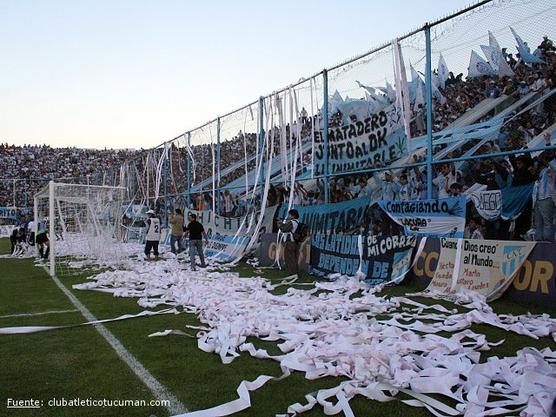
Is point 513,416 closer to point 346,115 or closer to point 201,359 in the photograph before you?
point 201,359

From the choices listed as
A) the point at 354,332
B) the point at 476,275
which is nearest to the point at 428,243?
the point at 476,275

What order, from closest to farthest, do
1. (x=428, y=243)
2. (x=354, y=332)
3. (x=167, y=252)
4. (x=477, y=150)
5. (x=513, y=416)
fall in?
(x=513, y=416)
(x=354, y=332)
(x=428, y=243)
(x=477, y=150)
(x=167, y=252)

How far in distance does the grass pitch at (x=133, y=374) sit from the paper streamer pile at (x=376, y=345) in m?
0.15

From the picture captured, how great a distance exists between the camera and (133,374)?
4945 mm

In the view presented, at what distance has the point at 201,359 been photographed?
542cm

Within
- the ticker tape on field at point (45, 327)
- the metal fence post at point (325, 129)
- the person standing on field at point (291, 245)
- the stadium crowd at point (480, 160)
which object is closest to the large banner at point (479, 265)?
the stadium crowd at point (480, 160)

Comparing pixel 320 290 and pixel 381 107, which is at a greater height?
pixel 381 107

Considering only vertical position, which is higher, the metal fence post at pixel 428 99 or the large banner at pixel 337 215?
the metal fence post at pixel 428 99

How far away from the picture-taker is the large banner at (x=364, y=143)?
453 inches

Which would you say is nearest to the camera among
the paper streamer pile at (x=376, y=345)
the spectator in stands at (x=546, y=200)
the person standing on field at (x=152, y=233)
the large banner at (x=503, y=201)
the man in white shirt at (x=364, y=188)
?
the paper streamer pile at (x=376, y=345)

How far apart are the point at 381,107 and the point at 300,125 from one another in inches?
99.4

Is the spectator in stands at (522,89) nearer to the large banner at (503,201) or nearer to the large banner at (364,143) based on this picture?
the large banner at (503,201)

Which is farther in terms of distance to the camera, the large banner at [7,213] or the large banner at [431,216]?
the large banner at [7,213]

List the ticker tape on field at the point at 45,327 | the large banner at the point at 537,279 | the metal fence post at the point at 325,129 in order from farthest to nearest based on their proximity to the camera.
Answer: the metal fence post at the point at 325,129 < the large banner at the point at 537,279 < the ticker tape on field at the point at 45,327
